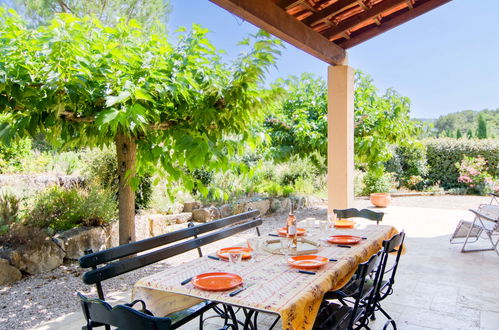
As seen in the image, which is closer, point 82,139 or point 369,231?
point 369,231

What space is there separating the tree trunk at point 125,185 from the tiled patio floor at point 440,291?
0.71m

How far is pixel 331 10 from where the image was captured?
164 inches

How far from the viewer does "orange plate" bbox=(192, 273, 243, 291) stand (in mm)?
1829

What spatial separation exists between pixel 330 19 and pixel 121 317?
161 inches

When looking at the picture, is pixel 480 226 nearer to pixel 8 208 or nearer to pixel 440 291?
pixel 440 291

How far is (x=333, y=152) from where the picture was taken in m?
5.14

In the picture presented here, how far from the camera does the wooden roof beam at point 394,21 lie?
14.2 feet

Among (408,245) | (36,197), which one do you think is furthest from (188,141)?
(408,245)

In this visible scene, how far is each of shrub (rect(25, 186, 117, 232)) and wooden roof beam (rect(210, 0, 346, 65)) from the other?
3.29 metres

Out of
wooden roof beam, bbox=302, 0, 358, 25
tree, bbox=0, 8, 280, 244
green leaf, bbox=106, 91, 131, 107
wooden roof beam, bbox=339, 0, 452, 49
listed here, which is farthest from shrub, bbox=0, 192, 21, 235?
wooden roof beam, bbox=339, 0, 452, 49

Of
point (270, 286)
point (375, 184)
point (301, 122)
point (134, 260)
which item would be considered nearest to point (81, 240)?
point (134, 260)

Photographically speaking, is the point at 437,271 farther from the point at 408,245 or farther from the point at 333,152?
the point at 333,152

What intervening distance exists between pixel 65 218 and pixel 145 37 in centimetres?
255

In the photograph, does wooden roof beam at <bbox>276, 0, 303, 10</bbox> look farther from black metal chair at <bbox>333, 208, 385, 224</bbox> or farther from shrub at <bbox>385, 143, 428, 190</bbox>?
shrub at <bbox>385, 143, 428, 190</bbox>
